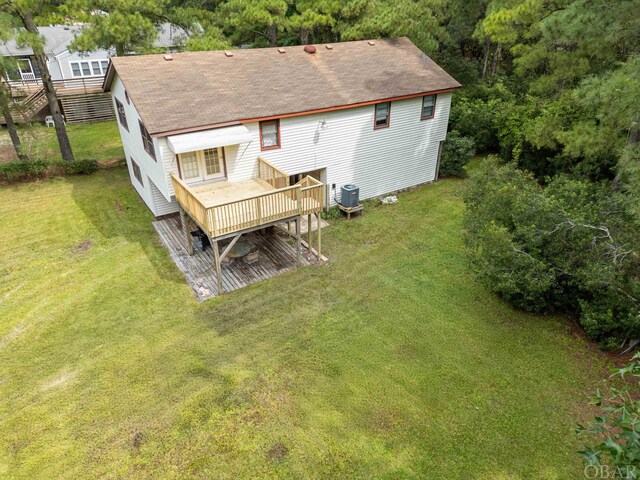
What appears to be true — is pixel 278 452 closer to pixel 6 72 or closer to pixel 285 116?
pixel 285 116

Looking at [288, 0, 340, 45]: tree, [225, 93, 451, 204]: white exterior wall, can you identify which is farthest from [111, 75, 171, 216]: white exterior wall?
[288, 0, 340, 45]: tree

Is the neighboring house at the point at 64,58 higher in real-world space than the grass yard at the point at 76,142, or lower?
higher

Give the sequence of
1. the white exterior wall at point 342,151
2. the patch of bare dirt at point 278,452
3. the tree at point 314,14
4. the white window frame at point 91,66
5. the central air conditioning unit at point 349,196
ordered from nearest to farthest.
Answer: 1. the patch of bare dirt at point 278,452
2. the white exterior wall at point 342,151
3. the central air conditioning unit at point 349,196
4. the tree at point 314,14
5. the white window frame at point 91,66

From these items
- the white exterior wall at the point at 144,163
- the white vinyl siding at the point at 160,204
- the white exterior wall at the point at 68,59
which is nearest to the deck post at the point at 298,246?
the white exterior wall at the point at 144,163

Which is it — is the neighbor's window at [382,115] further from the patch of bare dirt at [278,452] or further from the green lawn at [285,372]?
the patch of bare dirt at [278,452]

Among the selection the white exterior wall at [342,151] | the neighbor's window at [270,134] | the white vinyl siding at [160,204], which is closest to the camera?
the white exterior wall at [342,151]

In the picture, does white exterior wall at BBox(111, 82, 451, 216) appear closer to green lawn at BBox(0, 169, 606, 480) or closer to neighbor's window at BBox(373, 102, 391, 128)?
neighbor's window at BBox(373, 102, 391, 128)

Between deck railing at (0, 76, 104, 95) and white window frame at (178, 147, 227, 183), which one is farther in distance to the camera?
deck railing at (0, 76, 104, 95)
